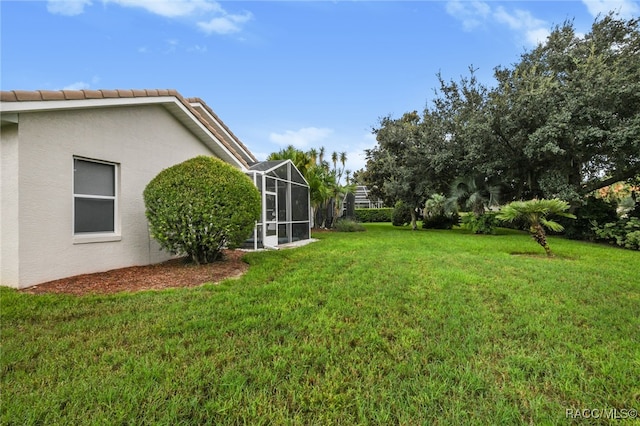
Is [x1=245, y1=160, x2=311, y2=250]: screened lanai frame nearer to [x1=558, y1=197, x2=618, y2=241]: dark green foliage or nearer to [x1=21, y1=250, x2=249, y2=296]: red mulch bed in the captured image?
[x1=21, y1=250, x2=249, y2=296]: red mulch bed

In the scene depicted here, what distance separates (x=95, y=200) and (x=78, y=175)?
594 mm

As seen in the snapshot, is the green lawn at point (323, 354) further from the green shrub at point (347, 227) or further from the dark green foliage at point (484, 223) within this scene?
the green shrub at point (347, 227)

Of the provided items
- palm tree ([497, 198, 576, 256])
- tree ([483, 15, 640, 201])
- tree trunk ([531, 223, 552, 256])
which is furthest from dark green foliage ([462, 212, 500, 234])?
tree trunk ([531, 223, 552, 256])

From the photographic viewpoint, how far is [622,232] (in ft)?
37.7

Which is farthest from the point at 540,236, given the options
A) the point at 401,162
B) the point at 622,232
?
the point at 401,162

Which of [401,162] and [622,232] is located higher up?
[401,162]

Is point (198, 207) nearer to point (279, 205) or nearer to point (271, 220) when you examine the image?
point (271, 220)

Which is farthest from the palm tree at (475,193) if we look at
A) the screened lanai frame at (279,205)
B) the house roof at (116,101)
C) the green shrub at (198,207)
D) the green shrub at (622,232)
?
the green shrub at (198,207)

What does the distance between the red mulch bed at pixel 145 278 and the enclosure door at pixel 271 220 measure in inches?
139

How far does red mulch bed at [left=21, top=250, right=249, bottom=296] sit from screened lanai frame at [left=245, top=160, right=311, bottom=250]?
3.01 meters

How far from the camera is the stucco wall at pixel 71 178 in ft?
16.8

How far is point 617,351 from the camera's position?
293cm

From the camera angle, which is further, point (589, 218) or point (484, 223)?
point (484, 223)

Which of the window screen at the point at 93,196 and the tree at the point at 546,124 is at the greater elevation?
the tree at the point at 546,124
